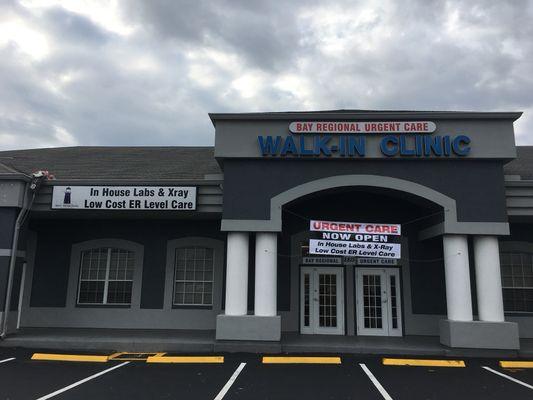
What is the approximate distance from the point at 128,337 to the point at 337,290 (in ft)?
21.5

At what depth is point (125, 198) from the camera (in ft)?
41.2

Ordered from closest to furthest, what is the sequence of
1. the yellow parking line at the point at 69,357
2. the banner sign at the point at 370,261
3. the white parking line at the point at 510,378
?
the white parking line at the point at 510,378, the yellow parking line at the point at 69,357, the banner sign at the point at 370,261

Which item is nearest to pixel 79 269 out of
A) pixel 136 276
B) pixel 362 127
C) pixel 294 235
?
pixel 136 276

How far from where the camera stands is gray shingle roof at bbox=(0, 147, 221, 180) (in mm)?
14227

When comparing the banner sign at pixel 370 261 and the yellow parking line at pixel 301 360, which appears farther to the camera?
the banner sign at pixel 370 261

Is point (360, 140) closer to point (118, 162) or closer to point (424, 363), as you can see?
point (424, 363)

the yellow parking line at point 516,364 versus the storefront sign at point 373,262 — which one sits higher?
the storefront sign at point 373,262

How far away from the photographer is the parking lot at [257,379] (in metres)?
7.37

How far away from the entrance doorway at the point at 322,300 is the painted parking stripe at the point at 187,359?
414 cm

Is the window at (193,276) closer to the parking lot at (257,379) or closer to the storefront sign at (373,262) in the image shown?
the parking lot at (257,379)

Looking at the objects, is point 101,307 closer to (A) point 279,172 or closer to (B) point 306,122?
(A) point 279,172

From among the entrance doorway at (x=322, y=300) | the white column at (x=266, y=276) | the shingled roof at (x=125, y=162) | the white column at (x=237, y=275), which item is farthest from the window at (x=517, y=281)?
the white column at (x=237, y=275)

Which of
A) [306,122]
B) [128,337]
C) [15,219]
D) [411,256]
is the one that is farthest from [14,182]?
[411,256]

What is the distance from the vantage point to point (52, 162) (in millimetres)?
16453
